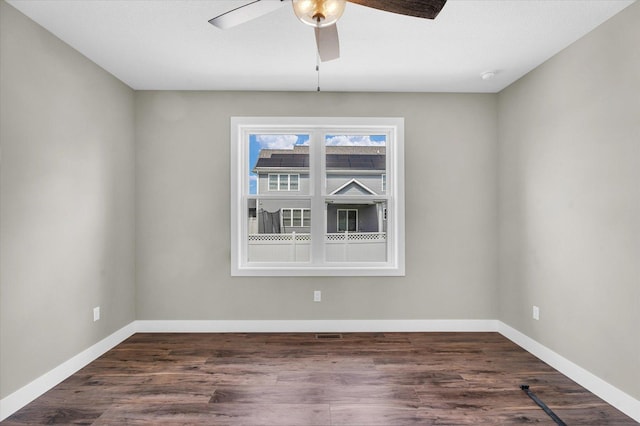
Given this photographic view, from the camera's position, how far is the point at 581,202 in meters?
2.77

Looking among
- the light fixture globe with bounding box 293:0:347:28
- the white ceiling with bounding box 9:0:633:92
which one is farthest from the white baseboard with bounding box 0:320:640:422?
the light fixture globe with bounding box 293:0:347:28

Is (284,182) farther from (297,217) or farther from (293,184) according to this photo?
(297,217)

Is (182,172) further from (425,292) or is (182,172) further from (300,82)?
(425,292)

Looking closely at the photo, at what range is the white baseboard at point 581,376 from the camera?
2.33 metres

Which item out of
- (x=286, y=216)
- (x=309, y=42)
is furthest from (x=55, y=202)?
(x=309, y=42)

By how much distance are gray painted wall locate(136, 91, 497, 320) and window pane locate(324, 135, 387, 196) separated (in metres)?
0.29

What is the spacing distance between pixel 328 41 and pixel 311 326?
9.48 feet

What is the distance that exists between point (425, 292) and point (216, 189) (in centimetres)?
250

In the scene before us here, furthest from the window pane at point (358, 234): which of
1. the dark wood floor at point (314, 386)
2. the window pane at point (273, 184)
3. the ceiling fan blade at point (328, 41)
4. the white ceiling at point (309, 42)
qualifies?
the ceiling fan blade at point (328, 41)

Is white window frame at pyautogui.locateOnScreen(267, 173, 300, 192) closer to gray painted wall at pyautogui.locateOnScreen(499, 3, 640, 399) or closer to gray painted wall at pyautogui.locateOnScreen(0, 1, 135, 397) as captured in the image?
gray painted wall at pyautogui.locateOnScreen(0, 1, 135, 397)

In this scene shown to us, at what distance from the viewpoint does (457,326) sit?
3.95m

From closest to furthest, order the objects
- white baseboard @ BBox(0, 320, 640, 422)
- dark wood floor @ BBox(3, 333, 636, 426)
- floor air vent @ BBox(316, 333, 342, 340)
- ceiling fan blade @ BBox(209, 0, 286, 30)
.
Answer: ceiling fan blade @ BBox(209, 0, 286, 30) < dark wood floor @ BBox(3, 333, 636, 426) < white baseboard @ BBox(0, 320, 640, 422) < floor air vent @ BBox(316, 333, 342, 340)

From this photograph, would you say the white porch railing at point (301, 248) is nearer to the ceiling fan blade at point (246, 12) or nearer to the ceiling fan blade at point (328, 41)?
the ceiling fan blade at point (328, 41)

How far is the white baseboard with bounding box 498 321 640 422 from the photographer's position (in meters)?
2.33
